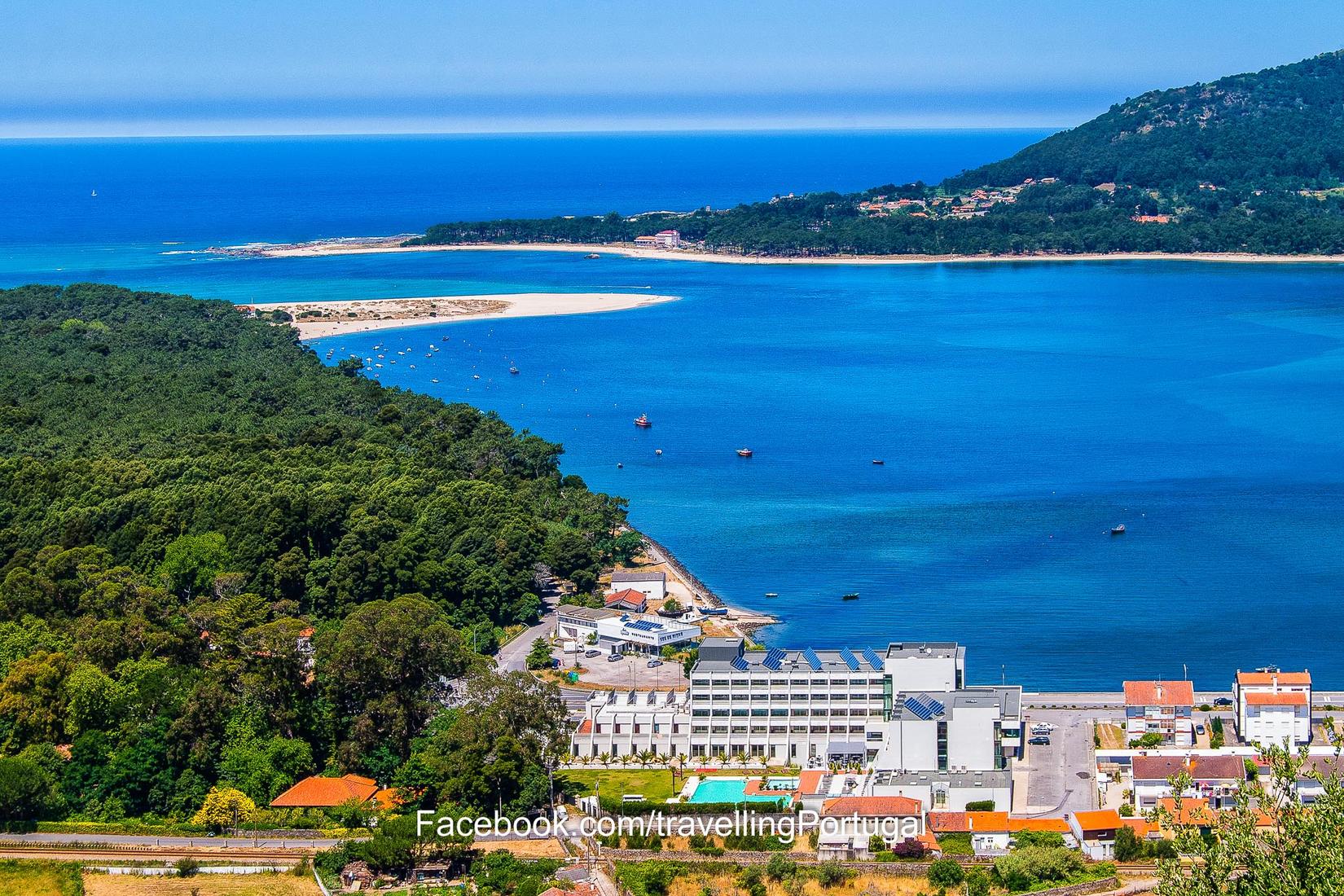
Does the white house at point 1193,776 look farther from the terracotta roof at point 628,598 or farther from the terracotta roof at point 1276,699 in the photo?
the terracotta roof at point 628,598

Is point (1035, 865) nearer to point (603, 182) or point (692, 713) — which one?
point (692, 713)

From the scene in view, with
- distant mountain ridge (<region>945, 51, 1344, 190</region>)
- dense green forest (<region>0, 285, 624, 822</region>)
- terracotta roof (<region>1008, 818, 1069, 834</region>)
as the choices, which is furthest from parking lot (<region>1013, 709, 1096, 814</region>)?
distant mountain ridge (<region>945, 51, 1344, 190</region>)

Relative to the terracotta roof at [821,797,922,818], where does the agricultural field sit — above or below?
below

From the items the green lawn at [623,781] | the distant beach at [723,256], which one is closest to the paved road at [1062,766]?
the green lawn at [623,781]

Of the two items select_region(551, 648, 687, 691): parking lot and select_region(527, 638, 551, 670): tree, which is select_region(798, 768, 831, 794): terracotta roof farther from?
select_region(527, 638, 551, 670): tree

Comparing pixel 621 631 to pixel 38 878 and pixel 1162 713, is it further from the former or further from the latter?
pixel 38 878

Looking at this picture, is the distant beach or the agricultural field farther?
the distant beach

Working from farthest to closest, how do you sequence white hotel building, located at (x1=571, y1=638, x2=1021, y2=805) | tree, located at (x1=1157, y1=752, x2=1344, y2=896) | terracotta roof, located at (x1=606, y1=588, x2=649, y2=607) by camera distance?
terracotta roof, located at (x1=606, y1=588, x2=649, y2=607) < white hotel building, located at (x1=571, y1=638, x2=1021, y2=805) < tree, located at (x1=1157, y1=752, x2=1344, y2=896)
